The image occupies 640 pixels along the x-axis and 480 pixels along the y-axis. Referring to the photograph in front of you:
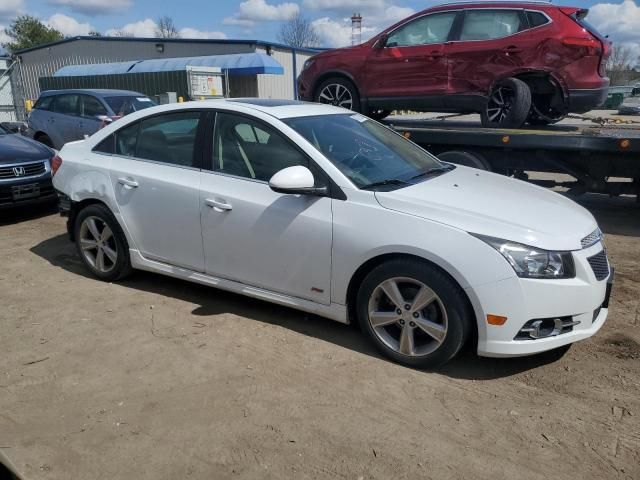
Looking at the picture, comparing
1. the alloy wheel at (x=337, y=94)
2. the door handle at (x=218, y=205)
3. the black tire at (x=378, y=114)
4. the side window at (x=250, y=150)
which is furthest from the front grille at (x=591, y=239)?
the black tire at (x=378, y=114)

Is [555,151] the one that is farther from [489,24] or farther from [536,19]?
[489,24]

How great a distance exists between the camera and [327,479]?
2.55m

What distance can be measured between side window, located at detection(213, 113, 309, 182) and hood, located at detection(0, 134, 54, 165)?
432cm

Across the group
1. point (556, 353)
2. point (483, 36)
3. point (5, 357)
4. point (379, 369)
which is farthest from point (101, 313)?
point (483, 36)

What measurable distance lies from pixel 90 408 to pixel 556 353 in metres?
2.89

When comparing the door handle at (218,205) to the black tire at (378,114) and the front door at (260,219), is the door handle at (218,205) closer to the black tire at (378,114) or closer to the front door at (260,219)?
the front door at (260,219)

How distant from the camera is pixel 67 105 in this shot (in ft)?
36.3

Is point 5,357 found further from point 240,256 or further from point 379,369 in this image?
point 379,369

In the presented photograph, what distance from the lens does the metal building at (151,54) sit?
27.2m

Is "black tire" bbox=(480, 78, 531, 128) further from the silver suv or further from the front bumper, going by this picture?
the silver suv

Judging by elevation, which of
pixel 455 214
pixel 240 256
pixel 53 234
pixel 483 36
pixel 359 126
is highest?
pixel 483 36

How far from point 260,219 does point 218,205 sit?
38cm

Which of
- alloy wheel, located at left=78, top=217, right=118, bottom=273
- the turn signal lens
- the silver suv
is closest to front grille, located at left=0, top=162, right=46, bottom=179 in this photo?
alloy wheel, located at left=78, top=217, right=118, bottom=273

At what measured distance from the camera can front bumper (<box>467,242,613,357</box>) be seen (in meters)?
3.10
